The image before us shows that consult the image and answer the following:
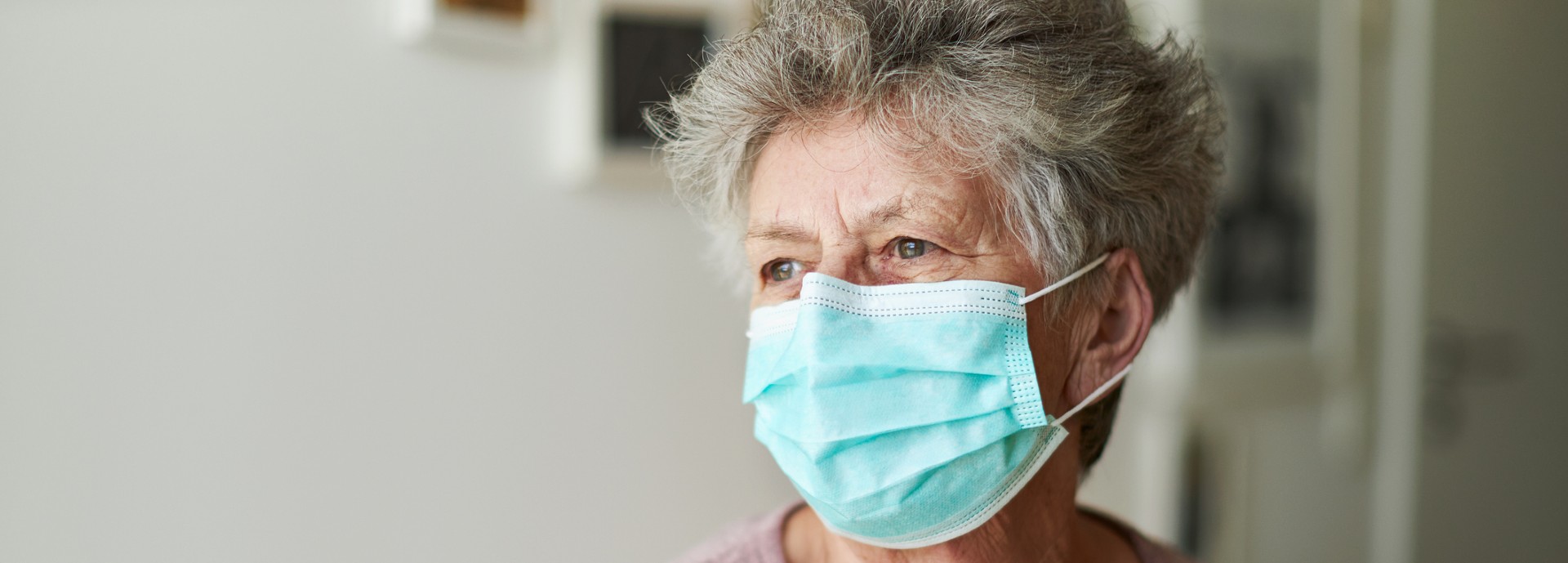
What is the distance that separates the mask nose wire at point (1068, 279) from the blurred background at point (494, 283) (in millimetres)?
793

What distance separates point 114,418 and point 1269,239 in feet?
7.43

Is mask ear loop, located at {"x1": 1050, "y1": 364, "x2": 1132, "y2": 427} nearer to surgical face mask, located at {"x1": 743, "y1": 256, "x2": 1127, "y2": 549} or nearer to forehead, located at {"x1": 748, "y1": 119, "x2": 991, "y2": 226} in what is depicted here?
surgical face mask, located at {"x1": 743, "y1": 256, "x2": 1127, "y2": 549}

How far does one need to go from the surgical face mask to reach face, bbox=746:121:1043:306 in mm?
23

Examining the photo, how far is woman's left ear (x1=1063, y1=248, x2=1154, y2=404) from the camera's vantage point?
3.81 feet

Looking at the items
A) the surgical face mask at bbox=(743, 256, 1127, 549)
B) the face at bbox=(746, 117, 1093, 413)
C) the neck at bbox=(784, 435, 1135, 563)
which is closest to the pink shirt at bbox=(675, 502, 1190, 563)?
the neck at bbox=(784, 435, 1135, 563)

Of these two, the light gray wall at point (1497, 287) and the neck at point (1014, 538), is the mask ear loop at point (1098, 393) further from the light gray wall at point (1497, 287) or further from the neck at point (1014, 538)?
the light gray wall at point (1497, 287)

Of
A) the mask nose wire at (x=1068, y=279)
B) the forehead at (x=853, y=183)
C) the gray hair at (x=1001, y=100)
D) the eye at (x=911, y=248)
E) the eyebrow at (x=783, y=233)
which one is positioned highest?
the gray hair at (x=1001, y=100)

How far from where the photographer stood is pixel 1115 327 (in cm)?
120

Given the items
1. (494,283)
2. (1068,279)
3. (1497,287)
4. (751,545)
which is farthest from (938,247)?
(1497,287)

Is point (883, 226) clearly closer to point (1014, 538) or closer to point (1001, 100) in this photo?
point (1001, 100)

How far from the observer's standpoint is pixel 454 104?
1629 millimetres

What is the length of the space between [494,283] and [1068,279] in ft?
3.08

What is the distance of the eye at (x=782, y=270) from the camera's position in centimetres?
115

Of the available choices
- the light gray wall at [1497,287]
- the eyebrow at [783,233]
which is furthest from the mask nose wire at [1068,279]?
the light gray wall at [1497,287]
